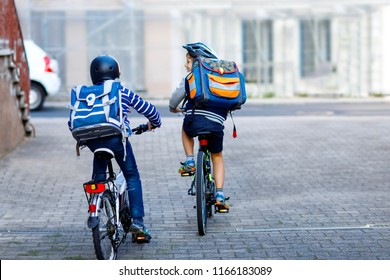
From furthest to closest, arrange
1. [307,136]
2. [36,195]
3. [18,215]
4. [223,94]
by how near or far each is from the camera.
Result: 1. [307,136]
2. [36,195]
3. [18,215]
4. [223,94]

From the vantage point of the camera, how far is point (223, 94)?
833cm

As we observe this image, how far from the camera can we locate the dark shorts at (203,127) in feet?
27.7

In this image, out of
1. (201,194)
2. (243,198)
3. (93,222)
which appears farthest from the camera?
(243,198)

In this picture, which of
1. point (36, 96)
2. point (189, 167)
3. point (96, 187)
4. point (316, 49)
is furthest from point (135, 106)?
point (316, 49)

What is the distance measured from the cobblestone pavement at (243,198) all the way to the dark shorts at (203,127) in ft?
2.51

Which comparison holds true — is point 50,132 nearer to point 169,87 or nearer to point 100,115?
point 100,115

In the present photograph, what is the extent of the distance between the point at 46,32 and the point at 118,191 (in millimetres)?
21909

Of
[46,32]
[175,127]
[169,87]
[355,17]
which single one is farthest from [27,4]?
[175,127]

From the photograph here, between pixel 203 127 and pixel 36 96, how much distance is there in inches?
605

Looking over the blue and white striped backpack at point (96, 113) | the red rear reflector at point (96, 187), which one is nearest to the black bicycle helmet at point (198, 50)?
the blue and white striped backpack at point (96, 113)

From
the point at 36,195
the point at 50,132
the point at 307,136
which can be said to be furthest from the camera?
the point at 50,132

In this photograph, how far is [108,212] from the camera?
24.3 feet

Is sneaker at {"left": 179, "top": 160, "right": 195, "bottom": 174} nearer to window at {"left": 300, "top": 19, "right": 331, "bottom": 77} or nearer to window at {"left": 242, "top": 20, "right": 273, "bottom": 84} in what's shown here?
window at {"left": 242, "top": 20, "right": 273, "bottom": 84}

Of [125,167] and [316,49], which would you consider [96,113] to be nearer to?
[125,167]
